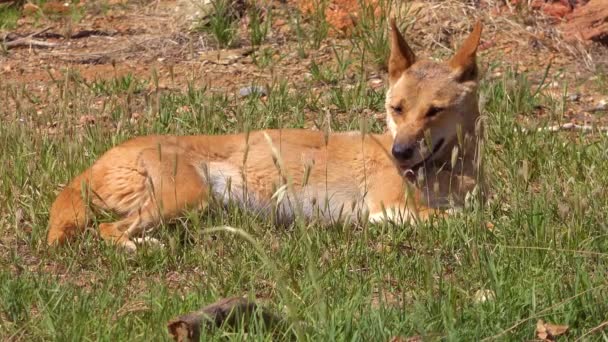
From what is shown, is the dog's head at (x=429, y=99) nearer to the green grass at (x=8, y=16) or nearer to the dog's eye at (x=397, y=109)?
the dog's eye at (x=397, y=109)

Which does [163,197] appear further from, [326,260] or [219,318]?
[219,318]

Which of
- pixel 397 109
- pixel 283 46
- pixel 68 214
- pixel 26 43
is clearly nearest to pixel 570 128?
pixel 397 109

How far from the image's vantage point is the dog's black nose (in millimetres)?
6066

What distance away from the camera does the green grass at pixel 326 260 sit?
4199 millimetres

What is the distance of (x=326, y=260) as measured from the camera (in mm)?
4867

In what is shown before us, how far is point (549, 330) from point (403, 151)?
2.04 meters

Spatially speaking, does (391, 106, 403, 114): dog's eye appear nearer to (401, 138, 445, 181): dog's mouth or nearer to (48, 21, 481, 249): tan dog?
(48, 21, 481, 249): tan dog

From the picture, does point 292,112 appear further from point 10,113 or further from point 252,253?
point 252,253

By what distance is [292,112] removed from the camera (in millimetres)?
7926

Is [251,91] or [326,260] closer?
[326,260]

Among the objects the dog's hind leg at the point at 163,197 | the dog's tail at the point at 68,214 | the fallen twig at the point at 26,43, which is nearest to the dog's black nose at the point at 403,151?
the dog's hind leg at the point at 163,197

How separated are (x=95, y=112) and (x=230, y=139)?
1.06 metres

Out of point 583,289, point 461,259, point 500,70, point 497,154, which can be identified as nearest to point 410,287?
point 461,259

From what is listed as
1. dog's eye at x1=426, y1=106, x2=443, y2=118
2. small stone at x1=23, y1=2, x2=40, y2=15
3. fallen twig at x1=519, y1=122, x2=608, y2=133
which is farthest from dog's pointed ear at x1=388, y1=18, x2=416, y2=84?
small stone at x1=23, y1=2, x2=40, y2=15
